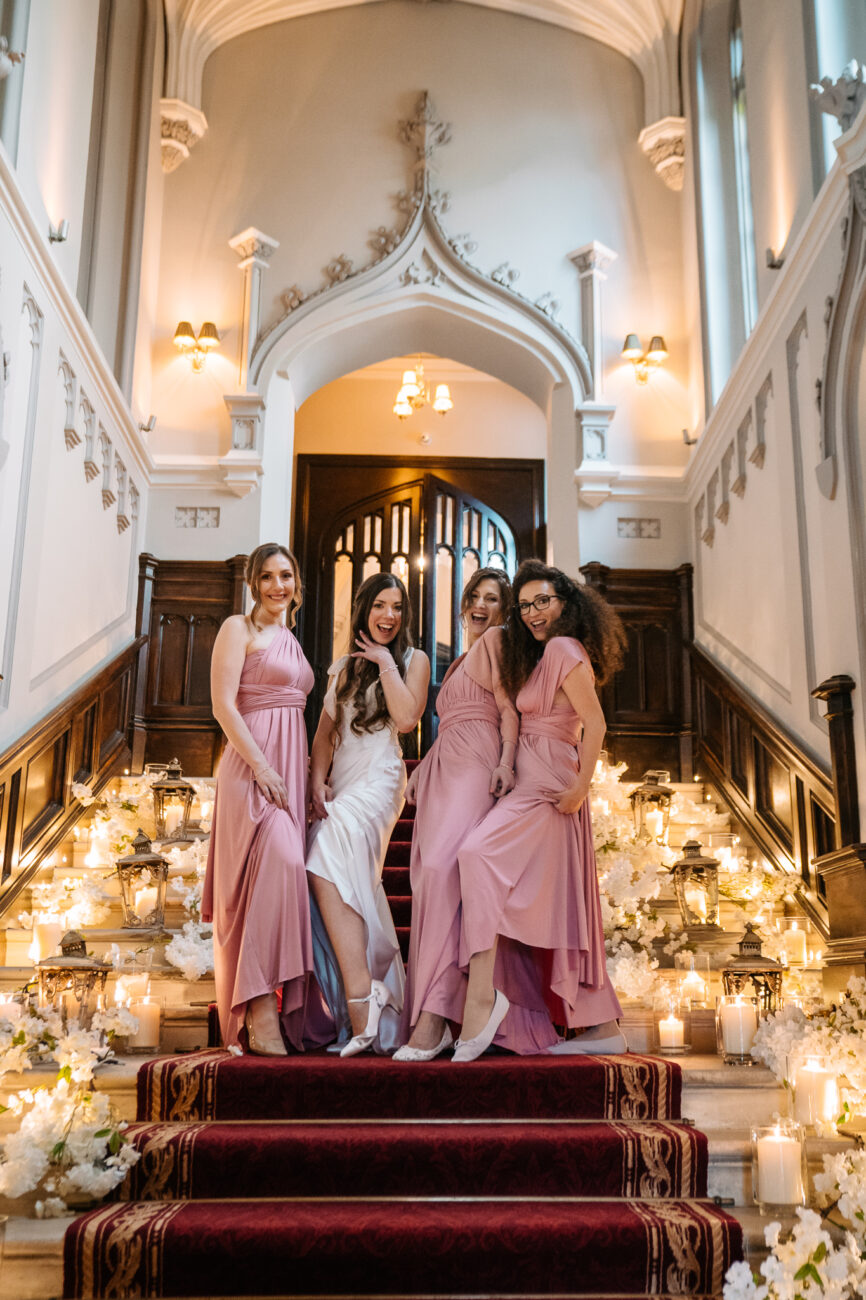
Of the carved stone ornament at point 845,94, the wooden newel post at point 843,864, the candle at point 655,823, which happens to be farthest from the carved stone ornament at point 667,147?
the wooden newel post at point 843,864

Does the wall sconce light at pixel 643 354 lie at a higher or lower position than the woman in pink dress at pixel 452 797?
higher

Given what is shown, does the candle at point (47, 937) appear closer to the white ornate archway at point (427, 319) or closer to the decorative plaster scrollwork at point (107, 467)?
the decorative plaster scrollwork at point (107, 467)

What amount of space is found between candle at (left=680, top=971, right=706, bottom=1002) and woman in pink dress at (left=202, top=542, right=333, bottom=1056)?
1.37m

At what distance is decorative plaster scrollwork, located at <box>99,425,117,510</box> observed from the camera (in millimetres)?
7341

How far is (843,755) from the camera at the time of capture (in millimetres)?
4902

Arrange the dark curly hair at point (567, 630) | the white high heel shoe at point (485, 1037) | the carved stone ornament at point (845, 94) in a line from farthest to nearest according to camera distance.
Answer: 1. the carved stone ornament at point (845, 94)
2. the dark curly hair at point (567, 630)
3. the white high heel shoe at point (485, 1037)

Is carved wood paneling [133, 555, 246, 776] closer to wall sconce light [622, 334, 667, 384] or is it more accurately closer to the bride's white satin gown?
wall sconce light [622, 334, 667, 384]

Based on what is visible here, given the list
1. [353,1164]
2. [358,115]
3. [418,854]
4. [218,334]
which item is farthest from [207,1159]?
[358,115]

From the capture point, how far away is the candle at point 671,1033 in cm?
416

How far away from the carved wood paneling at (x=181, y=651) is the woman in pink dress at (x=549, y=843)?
4.22m

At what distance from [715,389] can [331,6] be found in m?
4.38

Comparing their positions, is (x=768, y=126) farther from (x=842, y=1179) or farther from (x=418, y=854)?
(x=842, y=1179)

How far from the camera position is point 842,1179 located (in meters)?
3.02

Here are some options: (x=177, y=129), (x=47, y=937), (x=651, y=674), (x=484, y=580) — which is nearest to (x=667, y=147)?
(x=177, y=129)
